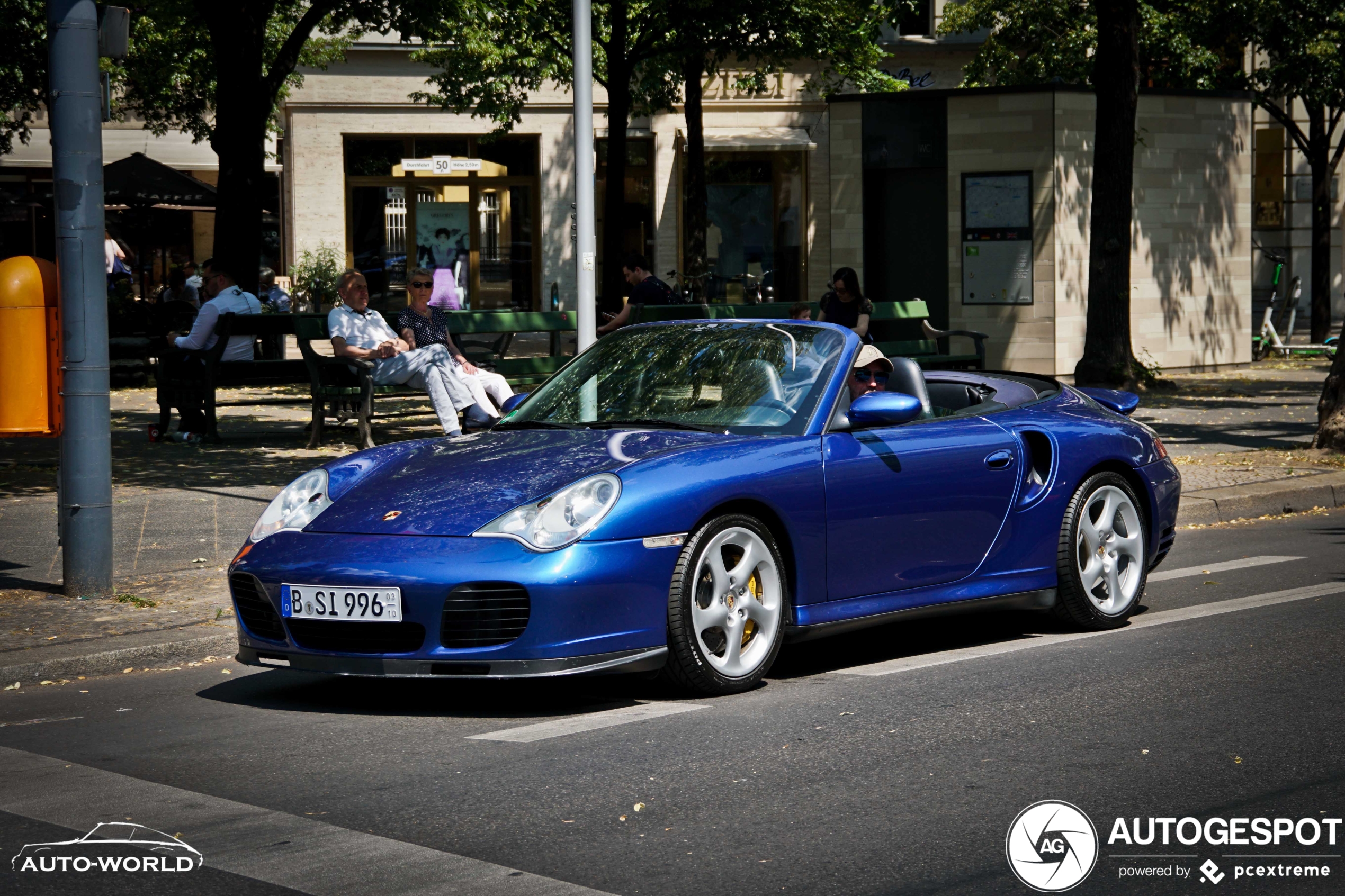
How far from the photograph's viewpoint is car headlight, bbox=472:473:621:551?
541cm

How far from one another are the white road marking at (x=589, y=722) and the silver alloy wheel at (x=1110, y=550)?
7.13ft

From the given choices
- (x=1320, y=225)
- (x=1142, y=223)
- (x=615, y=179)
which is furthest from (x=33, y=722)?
(x=1320, y=225)

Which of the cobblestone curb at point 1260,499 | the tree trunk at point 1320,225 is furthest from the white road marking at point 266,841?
the tree trunk at point 1320,225

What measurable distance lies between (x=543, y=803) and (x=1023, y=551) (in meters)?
2.95

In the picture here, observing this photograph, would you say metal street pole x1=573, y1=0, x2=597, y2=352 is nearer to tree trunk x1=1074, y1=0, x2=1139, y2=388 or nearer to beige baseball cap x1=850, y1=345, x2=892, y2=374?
beige baseball cap x1=850, y1=345, x2=892, y2=374

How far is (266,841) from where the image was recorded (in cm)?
423

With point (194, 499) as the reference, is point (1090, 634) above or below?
below

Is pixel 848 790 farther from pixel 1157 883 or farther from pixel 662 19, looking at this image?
pixel 662 19

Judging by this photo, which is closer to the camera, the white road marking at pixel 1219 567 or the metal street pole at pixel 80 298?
the metal street pole at pixel 80 298

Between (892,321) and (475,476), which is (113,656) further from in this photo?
(892,321)

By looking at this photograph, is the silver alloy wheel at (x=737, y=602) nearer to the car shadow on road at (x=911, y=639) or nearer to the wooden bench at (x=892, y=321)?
the car shadow on road at (x=911, y=639)

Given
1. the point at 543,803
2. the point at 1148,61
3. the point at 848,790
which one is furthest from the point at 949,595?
the point at 1148,61

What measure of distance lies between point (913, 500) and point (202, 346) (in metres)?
9.39

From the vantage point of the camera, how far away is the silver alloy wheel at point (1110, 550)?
23.3ft
